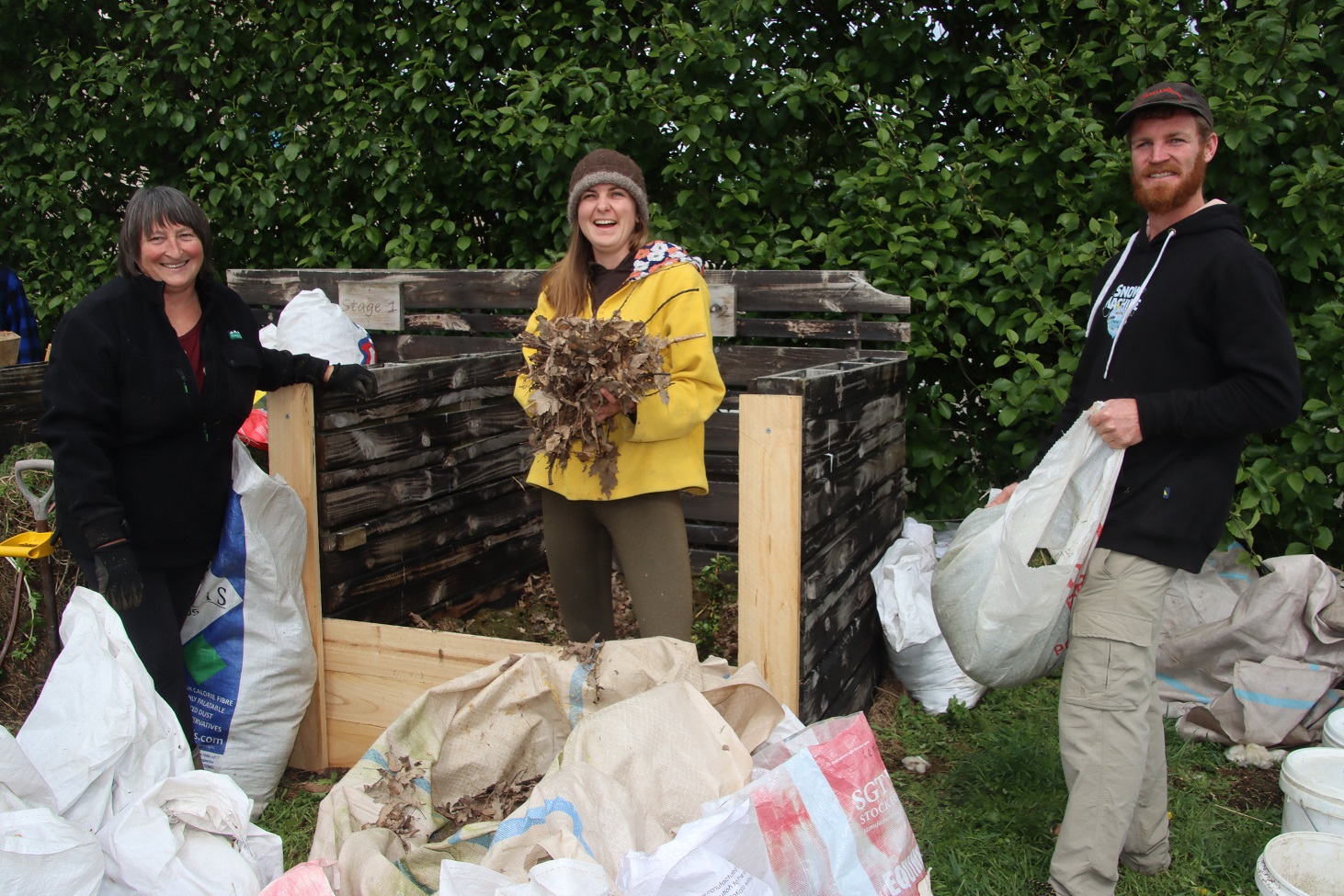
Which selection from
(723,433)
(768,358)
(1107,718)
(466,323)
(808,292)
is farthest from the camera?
(466,323)

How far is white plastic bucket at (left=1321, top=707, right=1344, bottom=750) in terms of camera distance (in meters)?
3.29

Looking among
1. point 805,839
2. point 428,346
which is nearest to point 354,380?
point 428,346

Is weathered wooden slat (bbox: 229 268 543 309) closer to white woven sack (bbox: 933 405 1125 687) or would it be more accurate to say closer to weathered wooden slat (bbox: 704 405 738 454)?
weathered wooden slat (bbox: 704 405 738 454)

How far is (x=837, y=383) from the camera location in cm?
333

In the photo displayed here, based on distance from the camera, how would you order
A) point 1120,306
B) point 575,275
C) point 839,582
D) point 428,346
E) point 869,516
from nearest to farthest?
1. point 1120,306
2. point 575,275
3. point 839,582
4. point 869,516
5. point 428,346

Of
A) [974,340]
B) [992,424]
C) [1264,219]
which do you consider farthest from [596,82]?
[1264,219]

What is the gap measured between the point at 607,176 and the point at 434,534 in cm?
170

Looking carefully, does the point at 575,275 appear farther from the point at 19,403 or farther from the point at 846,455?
the point at 19,403

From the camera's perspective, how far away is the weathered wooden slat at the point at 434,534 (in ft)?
12.3

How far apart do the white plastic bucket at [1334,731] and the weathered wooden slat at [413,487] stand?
3.12 metres

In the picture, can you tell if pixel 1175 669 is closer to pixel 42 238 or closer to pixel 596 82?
pixel 596 82

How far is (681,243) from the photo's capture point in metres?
4.79

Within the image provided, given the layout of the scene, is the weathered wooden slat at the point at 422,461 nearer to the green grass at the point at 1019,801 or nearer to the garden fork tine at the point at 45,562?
the garden fork tine at the point at 45,562

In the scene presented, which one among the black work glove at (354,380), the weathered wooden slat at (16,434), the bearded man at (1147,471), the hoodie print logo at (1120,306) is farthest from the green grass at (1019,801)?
the weathered wooden slat at (16,434)
